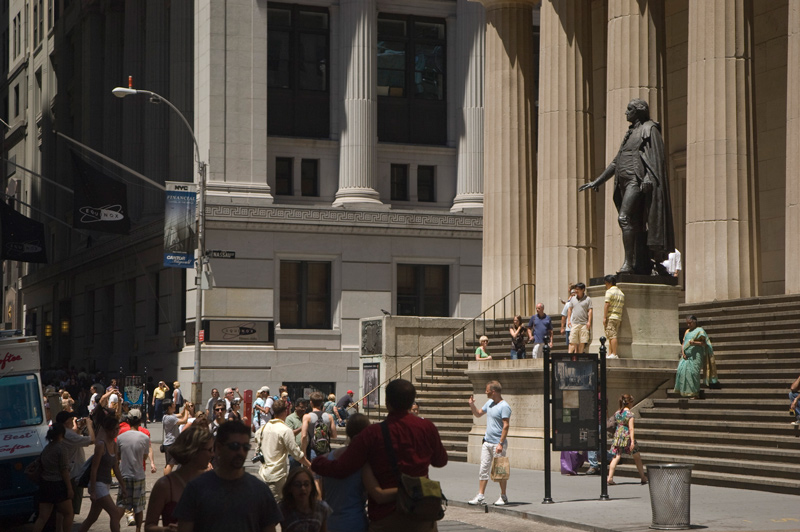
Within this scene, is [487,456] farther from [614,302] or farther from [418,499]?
[418,499]

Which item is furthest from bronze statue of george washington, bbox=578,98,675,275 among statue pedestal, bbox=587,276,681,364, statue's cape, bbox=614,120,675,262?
statue pedestal, bbox=587,276,681,364

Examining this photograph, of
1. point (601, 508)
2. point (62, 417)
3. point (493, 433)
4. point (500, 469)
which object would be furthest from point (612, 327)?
point (62, 417)

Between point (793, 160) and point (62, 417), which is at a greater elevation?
point (793, 160)

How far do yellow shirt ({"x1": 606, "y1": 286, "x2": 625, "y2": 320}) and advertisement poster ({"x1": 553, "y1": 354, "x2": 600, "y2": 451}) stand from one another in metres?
4.98

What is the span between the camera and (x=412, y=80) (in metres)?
50.1

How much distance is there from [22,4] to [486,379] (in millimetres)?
63473

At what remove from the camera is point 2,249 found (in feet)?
156

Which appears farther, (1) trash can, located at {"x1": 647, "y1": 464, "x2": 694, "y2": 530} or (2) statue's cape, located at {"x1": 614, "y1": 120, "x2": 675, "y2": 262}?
(2) statue's cape, located at {"x1": 614, "y1": 120, "x2": 675, "y2": 262}

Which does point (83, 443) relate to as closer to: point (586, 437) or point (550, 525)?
point (550, 525)

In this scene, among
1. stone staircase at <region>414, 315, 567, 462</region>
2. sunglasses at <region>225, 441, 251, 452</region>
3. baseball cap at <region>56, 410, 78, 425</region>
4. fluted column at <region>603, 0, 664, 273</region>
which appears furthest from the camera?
fluted column at <region>603, 0, 664, 273</region>

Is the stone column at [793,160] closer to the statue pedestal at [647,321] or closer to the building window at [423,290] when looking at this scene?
the statue pedestal at [647,321]

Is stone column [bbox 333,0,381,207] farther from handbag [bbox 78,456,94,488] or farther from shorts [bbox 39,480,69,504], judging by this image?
shorts [bbox 39,480,69,504]

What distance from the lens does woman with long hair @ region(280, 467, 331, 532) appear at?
26.8 feet

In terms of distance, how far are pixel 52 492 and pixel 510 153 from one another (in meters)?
23.3
